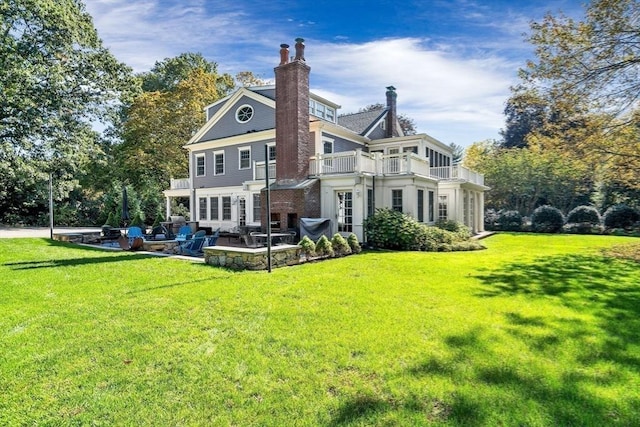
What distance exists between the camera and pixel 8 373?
3.61 meters

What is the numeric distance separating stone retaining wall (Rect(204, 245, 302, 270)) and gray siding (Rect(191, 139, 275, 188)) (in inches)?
399

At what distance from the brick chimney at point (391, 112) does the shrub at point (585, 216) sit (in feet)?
44.7

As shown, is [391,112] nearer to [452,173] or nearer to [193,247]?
[452,173]

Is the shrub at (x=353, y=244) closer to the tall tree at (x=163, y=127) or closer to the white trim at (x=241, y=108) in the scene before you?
the white trim at (x=241, y=108)

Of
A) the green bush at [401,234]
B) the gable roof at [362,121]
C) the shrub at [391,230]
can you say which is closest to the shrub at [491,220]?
the gable roof at [362,121]

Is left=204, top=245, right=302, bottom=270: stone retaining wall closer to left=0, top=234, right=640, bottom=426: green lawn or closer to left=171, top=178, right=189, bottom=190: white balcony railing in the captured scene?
left=0, top=234, right=640, bottom=426: green lawn

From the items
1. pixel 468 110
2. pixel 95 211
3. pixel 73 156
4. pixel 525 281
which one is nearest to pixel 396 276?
pixel 525 281

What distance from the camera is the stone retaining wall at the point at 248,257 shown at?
862cm

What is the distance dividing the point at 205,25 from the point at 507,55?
413 inches

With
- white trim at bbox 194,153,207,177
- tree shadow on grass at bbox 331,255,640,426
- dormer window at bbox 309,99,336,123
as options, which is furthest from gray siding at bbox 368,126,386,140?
tree shadow on grass at bbox 331,255,640,426

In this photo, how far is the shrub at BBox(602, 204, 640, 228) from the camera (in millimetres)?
22000

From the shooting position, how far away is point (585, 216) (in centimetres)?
2345

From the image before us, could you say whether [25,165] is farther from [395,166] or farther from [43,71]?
[395,166]

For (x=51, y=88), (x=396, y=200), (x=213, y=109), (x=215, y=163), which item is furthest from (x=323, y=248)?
(x=51, y=88)
